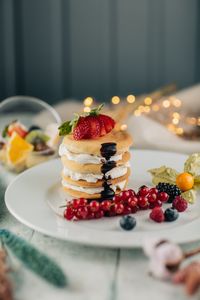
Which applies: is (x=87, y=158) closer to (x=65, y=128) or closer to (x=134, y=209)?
(x=65, y=128)

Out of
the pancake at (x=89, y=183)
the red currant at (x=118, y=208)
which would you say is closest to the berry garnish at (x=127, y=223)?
the red currant at (x=118, y=208)

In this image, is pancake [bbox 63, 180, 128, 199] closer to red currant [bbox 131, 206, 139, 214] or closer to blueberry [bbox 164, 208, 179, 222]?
red currant [bbox 131, 206, 139, 214]

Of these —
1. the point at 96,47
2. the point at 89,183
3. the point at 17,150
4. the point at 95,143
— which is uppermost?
the point at 95,143

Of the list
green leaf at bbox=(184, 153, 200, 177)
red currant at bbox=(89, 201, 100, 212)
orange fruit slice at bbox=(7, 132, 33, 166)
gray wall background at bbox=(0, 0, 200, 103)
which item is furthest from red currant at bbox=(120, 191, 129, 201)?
gray wall background at bbox=(0, 0, 200, 103)

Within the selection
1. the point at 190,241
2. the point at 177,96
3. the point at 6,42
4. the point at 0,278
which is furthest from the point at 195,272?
the point at 6,42

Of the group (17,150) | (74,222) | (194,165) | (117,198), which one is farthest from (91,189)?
(17,150)

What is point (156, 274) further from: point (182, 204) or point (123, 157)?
point (123, 157)
